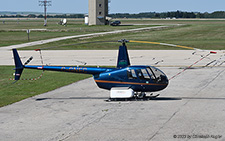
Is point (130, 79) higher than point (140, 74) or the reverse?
the reverse

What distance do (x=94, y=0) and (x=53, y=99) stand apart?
351 ft

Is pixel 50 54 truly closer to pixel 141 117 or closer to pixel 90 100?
pixel 90 100

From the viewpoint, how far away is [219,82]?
28422mm

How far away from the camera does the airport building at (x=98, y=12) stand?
417 ft

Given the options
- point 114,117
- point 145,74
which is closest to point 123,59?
point 145,74

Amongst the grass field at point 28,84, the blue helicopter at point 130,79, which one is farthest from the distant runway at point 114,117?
the grass field at point 28,84

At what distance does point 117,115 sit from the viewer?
19266 mm

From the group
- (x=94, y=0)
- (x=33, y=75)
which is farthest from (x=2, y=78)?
(x=94, y=0)

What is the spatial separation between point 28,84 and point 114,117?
39.1 ft

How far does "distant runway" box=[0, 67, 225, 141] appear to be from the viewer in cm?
1617

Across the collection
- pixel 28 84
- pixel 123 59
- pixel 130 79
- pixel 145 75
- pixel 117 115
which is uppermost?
pixel 123 59

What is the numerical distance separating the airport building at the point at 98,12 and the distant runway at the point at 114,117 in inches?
4037

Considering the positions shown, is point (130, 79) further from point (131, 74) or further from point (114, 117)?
point (114, 117)

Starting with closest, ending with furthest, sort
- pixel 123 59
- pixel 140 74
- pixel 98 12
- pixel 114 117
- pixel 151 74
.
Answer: pixel 114 117 < pixel 140 74 < pixel 151 74 < pixel 123 59 < pixel 98 12
